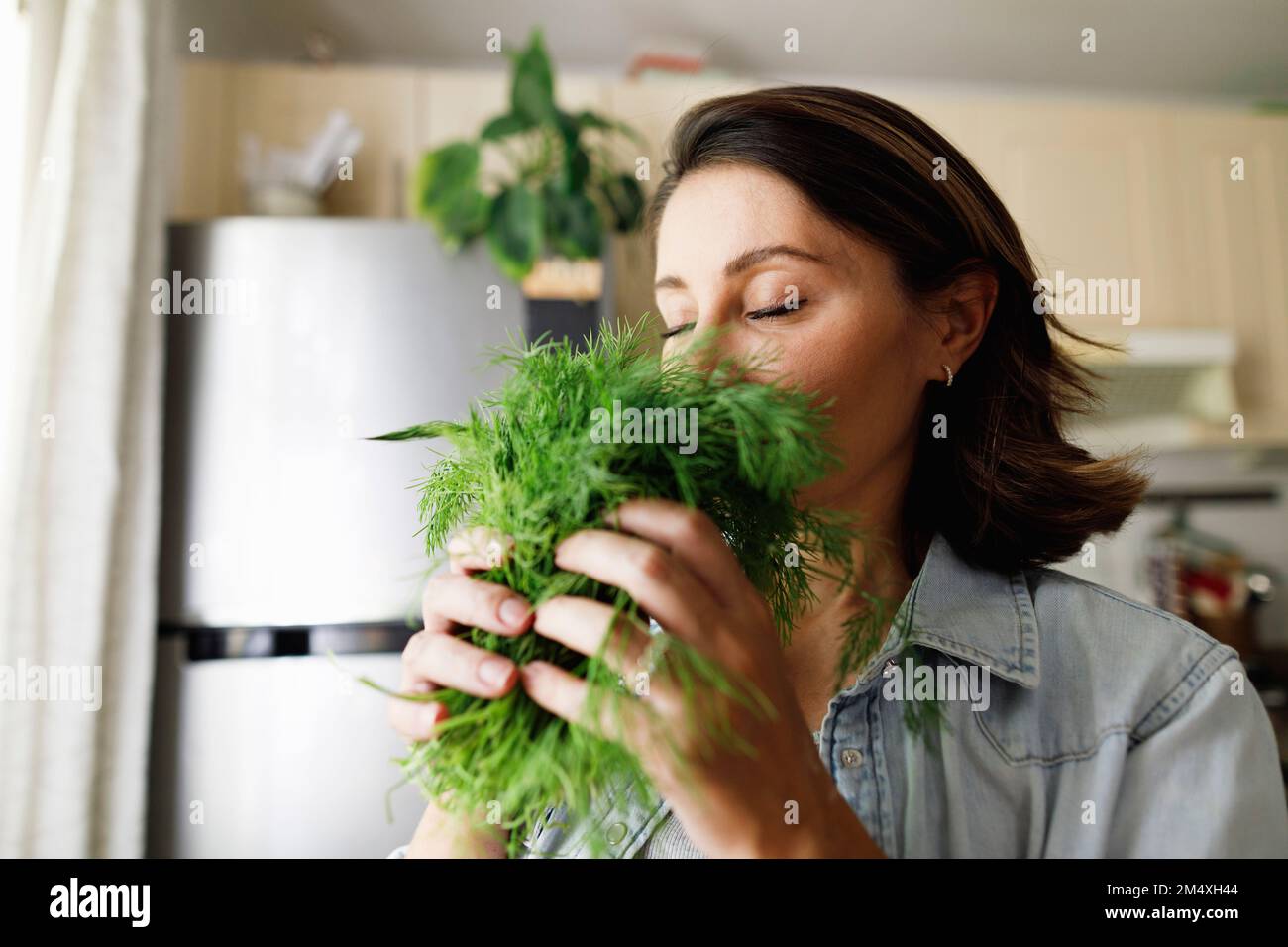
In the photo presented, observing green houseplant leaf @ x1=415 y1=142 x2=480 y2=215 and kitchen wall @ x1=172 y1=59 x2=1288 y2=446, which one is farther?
kitchen wall @ x1=172 y1=59 x2=1288 y2=446

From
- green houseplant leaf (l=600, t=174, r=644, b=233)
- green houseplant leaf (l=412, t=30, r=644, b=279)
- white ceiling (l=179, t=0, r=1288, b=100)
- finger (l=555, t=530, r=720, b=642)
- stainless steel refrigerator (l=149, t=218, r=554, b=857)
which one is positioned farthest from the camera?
white ceiling (l=179, t=0, r=1288, b=100)

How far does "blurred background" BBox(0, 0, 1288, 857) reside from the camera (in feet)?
4.00

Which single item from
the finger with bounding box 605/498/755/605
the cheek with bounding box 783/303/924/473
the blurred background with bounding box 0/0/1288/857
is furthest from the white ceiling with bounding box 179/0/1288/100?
the finger with bounding box 605/498/755/605

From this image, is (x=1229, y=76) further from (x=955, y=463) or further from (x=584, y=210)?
(x=955, y=463)

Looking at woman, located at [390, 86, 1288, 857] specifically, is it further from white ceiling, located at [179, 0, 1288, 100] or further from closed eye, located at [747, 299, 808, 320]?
Result: white ceiling, located at [179, 0, 1288, 100]

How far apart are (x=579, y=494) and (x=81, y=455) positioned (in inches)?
46.6

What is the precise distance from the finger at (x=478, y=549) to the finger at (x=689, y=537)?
0.21ft

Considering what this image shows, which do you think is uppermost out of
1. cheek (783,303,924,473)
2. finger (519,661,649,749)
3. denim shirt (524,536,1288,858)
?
cheek (783,303,924,473)

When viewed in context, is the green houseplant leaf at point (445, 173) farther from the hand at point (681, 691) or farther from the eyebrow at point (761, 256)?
the hand at point (681, 691)

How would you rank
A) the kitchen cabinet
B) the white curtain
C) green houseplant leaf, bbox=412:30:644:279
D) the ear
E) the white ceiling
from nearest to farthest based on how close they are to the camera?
the ear, the white curtain, green houseplant leaf, bbox=412:30:644:279, the white ceiling, the kitchen cabinet


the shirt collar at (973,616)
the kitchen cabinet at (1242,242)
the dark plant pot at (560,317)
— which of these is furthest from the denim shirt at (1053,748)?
the kitchen cabinet at (1242,242)

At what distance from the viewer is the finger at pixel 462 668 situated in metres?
0.40

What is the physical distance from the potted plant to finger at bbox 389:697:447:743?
1.05 meters

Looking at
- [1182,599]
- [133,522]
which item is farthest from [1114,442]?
[133,522]
